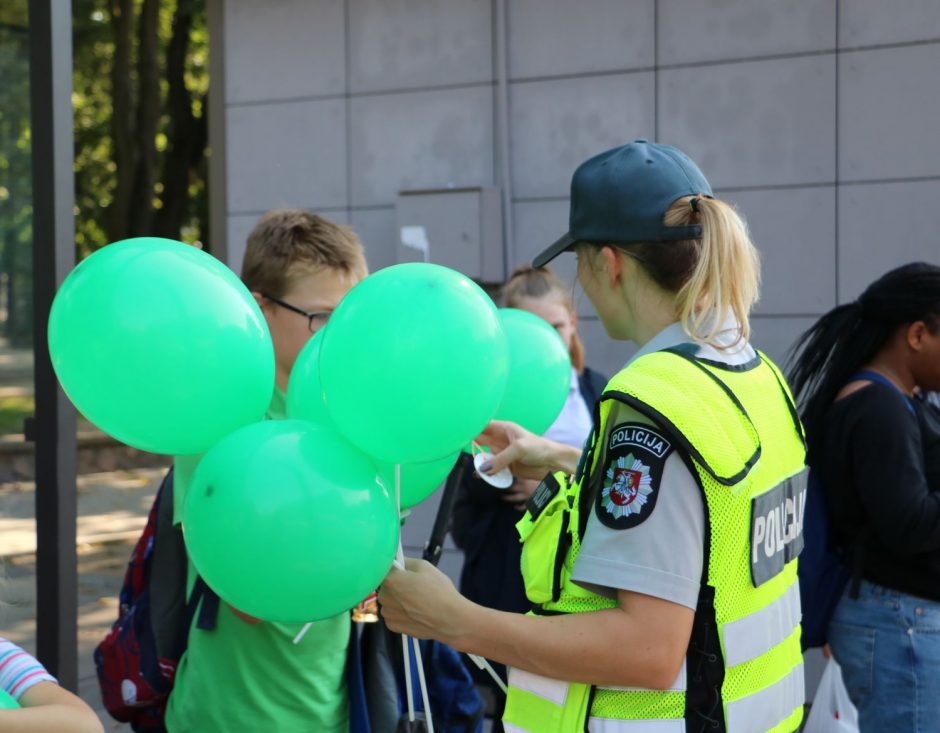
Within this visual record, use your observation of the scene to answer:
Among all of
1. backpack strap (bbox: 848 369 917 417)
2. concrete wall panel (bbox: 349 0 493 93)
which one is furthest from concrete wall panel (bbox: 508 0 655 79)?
backpack strap (bbox: 848 369 917 417)

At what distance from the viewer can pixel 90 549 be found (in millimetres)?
9438

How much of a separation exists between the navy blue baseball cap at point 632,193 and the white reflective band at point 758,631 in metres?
0.63

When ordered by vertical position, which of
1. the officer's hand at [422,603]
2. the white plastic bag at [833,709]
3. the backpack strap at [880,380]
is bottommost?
the white plastic bag at [833,709]

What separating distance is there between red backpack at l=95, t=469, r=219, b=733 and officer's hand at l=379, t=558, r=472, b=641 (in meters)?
0.56

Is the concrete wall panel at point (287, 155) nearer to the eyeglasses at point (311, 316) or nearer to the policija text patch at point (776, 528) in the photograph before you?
the eyeglasses at point (311, 316)

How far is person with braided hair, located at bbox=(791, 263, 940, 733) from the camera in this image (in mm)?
3076

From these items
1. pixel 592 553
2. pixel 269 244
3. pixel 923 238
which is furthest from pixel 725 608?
pixel 923 238

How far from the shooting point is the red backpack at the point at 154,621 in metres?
2.37

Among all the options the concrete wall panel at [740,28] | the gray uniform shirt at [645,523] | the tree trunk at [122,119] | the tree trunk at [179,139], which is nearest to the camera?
the gray uniform shirt at [645,523]

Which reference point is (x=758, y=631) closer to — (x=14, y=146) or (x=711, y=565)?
(x=711, y=565)

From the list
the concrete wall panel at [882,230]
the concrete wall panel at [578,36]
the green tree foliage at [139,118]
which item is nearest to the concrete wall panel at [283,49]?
the concrete wall panel at [578,36]

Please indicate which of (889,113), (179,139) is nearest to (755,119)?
(889,113)

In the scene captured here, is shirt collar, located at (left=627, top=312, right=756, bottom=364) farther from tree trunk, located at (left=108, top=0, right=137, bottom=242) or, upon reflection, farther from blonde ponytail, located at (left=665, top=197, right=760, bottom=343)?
tree trunk, located at (left=108, top=0, right=137, bottom=242)

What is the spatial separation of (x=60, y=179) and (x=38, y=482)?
93cm
